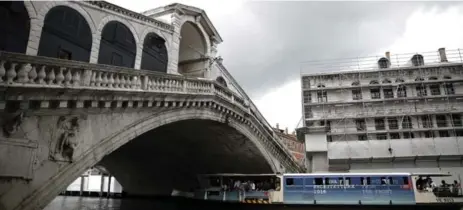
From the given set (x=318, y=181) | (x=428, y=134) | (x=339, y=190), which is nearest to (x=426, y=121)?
(x=428, y=134)

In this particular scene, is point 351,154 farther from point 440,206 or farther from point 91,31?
point 91,31

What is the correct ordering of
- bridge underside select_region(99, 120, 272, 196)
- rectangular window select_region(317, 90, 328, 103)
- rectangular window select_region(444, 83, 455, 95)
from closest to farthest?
bridge underside select_region(99, 120, 272, 196)
rectangular window select_region(444, 83, 455, 95)
rectangular window select_region(317, 90, 328, 103)

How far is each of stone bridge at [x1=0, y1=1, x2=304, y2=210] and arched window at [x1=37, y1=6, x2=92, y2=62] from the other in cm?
3

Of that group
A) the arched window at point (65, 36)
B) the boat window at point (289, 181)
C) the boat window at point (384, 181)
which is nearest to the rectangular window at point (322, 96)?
the boat window at point (289, 181)

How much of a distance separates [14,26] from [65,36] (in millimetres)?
1750

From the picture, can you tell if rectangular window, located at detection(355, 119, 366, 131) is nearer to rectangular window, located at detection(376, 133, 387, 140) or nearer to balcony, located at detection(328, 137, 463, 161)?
rectangular window, located at detection(376, 133, 387, 140)

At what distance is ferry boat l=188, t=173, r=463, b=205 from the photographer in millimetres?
18156

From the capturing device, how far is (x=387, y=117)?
→ 1242 inches

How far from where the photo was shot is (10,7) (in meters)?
9.41

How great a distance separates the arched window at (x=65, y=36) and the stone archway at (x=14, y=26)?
0.55 m

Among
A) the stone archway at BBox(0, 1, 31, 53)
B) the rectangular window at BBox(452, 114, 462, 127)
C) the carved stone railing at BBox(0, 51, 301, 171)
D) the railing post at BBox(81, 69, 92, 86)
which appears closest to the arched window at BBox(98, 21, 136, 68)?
the carved stone railing at BBox(0, 51, 301, 171)

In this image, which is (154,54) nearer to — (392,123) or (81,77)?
(81,77)

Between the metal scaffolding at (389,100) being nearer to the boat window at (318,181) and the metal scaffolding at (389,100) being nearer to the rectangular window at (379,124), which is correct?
the rectangular window at (379,124)

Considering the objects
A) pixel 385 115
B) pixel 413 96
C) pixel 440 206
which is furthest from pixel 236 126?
pixel 413 96
